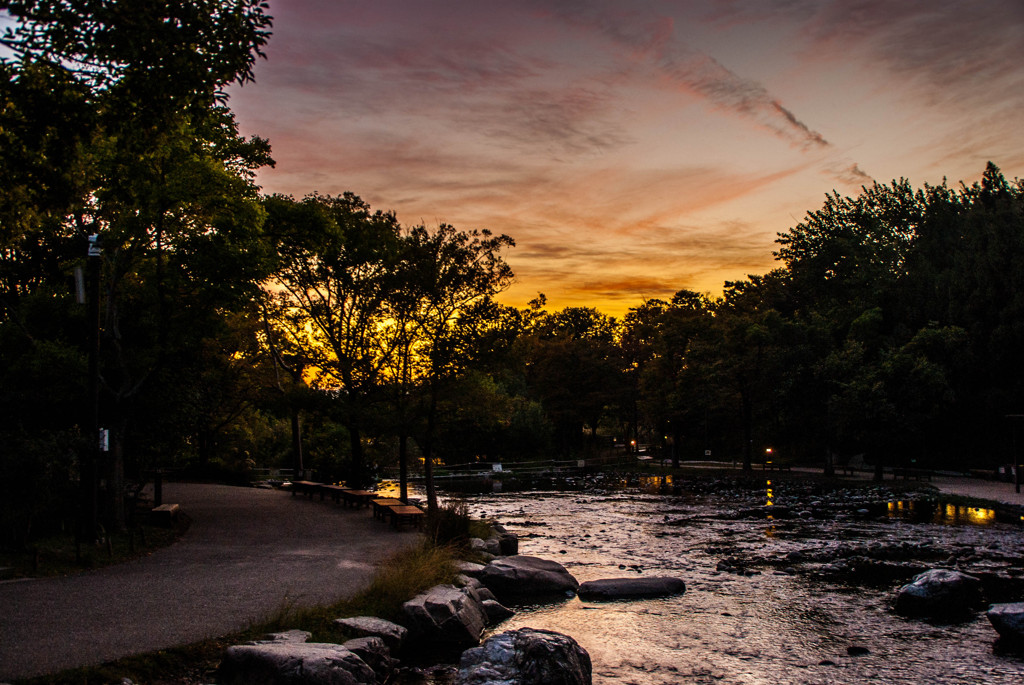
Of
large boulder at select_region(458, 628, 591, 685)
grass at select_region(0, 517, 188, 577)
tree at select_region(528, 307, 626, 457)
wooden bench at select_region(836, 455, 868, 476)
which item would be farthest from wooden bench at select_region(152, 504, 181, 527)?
tree at select_region(528, 307, 626, 457)

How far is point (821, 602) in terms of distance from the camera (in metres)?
13.8

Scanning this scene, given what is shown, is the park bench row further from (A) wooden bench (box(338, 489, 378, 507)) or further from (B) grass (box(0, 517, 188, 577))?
(B) grass (box(0, 517, 188, 577))

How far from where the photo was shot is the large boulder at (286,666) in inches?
323

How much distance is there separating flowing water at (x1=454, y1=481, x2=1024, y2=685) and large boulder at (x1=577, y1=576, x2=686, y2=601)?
311 millimetres

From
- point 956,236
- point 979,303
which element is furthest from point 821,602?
point 956,236

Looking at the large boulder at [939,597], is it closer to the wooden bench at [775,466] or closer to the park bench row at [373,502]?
the park bench row at [373,502]

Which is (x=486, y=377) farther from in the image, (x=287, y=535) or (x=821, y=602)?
(x=821, y=602)

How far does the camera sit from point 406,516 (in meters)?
20.8

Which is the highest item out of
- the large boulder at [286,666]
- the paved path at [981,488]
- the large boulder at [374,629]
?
the large boulder at [286,666]

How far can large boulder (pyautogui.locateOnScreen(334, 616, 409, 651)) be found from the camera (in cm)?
1023

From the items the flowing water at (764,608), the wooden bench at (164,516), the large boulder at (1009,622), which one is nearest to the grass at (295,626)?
the flowing water at (764,608)

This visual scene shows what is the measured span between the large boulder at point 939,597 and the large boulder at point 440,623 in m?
7.65

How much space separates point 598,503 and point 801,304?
39439mm

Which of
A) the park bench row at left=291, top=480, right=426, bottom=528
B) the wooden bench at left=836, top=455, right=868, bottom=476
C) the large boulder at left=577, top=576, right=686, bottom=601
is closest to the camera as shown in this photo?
the large boulder at left=577, top=576, right=686, bottom=601
